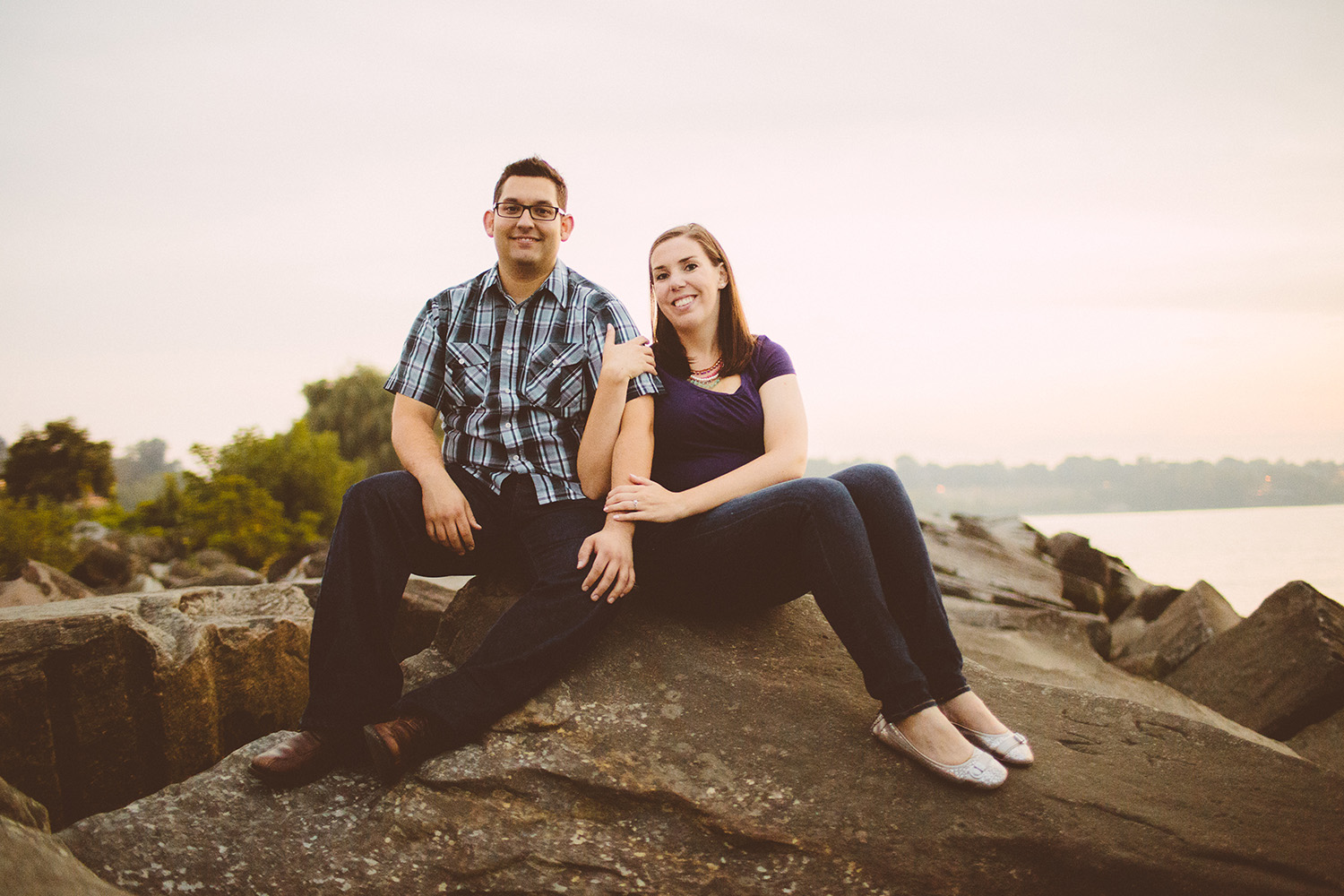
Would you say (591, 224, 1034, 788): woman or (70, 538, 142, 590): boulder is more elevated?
(591, 224, 1034, 788): woman

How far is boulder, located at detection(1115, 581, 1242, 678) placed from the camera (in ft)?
21.7

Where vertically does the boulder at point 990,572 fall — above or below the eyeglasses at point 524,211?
below

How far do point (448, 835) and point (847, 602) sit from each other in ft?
4.99

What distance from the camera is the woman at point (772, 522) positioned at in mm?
2797

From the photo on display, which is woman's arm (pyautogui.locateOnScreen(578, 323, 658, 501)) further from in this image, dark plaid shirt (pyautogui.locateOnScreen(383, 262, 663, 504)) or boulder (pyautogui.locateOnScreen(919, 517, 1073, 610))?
boulder (pyautogui.locateOnScreen(919, 517, 1073, 610))

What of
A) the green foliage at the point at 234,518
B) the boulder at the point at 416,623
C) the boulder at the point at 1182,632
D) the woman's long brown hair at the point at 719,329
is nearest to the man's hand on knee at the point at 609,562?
the woman's long brown hair at the point at 719,329

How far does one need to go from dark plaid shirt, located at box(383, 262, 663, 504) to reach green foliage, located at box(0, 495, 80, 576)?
42.3 feet

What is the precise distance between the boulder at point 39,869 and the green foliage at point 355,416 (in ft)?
92.6

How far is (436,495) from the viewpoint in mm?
3162

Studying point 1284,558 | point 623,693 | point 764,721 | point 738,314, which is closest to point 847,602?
point 764,721

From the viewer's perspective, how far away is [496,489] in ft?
11.2

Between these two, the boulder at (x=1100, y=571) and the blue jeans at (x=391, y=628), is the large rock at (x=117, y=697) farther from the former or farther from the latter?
the boulder at (x=1100, y=571)

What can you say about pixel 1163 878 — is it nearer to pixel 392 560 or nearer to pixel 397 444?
pixel 392 560

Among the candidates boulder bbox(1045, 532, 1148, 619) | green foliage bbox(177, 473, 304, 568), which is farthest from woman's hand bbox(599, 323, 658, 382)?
green foliage bbox(177, 473, 304, 568)
